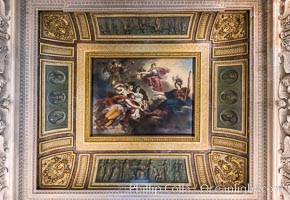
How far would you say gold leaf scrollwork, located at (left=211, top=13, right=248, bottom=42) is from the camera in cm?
854

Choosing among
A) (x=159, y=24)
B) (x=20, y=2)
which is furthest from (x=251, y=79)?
(x=20, y=2)

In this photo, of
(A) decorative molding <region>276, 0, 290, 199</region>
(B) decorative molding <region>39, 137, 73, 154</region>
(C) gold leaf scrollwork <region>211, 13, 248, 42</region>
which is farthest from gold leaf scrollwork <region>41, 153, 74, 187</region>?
(A) decorative molding <region>276, 0, 290, 199</region>

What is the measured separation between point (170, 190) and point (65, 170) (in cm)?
331

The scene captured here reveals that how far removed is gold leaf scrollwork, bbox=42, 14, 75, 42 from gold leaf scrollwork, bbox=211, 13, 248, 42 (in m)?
4.42

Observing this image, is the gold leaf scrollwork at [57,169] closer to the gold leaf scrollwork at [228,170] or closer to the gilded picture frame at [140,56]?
the gilded picture frame at [140,56]

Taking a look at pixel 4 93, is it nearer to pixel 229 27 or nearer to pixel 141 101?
pixel 141 101

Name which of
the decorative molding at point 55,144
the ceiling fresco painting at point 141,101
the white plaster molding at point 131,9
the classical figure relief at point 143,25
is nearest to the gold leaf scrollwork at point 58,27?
the ceiling fresco painting at point 141,101

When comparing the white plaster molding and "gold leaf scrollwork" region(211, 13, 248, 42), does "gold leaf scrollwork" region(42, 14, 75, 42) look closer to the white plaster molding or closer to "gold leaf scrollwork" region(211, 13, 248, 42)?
the white plaster molding

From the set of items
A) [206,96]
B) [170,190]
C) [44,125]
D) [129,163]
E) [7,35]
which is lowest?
[170,190]

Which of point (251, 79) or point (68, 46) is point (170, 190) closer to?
point (251, 79)

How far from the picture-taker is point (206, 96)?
9141mm

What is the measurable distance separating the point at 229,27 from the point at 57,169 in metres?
6.81

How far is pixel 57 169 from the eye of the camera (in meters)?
8.96

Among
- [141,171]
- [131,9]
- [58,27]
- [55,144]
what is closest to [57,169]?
[55,144]
